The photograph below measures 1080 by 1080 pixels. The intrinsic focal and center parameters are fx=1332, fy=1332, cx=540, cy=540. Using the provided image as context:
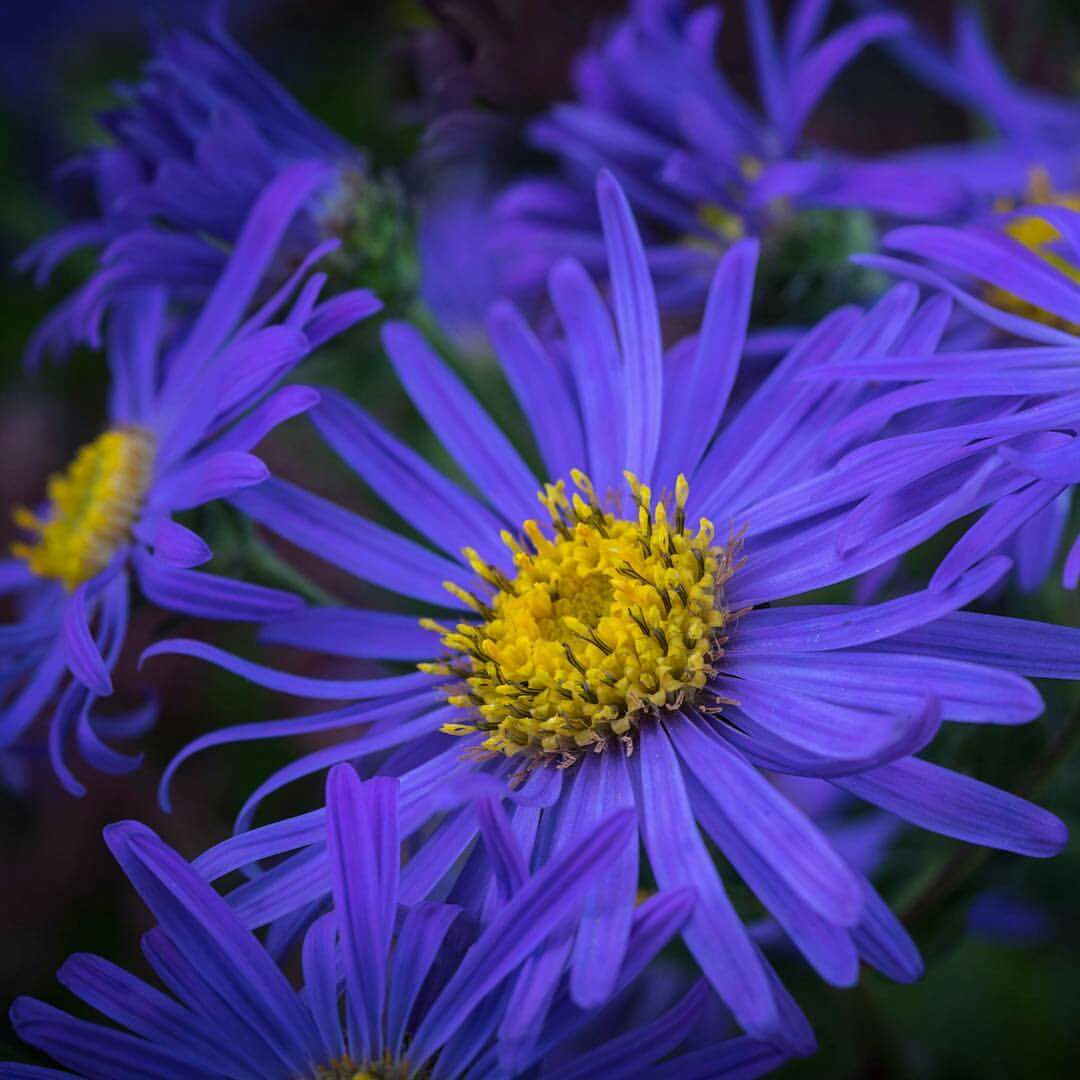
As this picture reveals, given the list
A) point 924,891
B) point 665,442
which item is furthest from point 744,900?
point 665,442

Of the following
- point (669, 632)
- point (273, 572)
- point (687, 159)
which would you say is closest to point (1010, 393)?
point (669, 632)

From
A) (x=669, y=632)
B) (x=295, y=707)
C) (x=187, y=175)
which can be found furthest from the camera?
(x=295, y=707)

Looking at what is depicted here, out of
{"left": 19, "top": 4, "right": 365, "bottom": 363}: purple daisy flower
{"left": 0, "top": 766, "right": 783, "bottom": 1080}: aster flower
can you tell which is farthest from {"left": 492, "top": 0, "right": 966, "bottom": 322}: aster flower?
{"left": 0, "top": 766, "right": 783, "bottom": 1080}: aster flower

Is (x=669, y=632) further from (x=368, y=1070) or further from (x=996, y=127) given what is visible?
(x=996, y=127)

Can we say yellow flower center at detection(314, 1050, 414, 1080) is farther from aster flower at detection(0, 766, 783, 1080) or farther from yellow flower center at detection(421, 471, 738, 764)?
yellow flower center at detection(421, 471, 738, 764)

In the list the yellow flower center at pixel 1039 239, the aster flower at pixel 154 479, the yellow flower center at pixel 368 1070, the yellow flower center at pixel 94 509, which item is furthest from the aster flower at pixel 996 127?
the yellow flower center at pixel 368 1070

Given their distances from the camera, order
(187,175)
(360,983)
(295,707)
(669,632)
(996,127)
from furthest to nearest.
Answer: (295,707), (996,127), (187,175), (669,632), (360,983)

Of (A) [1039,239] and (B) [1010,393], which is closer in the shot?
(B) [1010,393]
